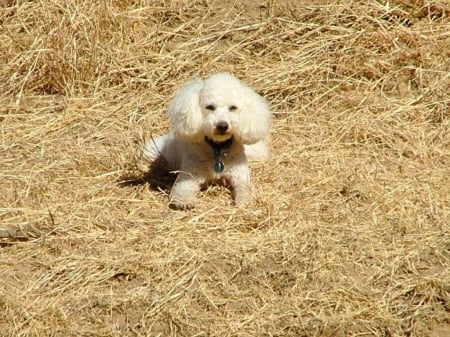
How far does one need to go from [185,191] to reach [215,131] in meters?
0.42

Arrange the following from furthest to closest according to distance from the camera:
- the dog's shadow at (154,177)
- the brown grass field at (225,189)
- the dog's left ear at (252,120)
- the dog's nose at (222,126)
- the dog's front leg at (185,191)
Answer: the dog's shadow at (154,177)
the dog's front leg at (185,191)
the dog's left ear at (252,120)
the dog's nose at (222,126)
the brown grass field at (225,189)

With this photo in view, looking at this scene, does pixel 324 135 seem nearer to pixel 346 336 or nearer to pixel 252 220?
pixel 252 220

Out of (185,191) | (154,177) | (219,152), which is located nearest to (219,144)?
(219,152)

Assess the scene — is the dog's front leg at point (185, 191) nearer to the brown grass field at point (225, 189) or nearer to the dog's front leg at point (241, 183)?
the brown grass field at point (225, 189)

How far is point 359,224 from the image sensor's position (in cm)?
556

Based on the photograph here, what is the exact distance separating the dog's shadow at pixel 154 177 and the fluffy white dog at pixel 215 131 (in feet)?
0.75

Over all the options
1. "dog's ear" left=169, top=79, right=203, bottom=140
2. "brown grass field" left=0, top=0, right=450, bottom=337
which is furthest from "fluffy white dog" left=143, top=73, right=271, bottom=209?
"brown grass field" left=0, top=0, right=450, bottom=337

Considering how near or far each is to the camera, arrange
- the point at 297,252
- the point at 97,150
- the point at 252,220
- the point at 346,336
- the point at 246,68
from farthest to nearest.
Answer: the point at 246,68 → the point at 97,150 → the point at 252,220 → the point at 297,252 → the point at 346,336

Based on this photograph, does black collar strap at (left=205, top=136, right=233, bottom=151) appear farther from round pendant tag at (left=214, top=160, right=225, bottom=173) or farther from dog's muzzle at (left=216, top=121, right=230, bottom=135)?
dog's muzzle at (left=216, top=121, right=230, bottom=135)

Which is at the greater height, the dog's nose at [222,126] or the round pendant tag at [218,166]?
the dog's nose at [222,126]

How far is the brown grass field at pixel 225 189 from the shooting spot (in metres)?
4.95

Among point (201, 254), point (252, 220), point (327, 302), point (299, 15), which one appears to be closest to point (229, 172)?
point (252, 220)

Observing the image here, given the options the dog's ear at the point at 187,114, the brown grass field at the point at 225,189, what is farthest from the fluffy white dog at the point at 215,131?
the brown grass field at the point at 225,189

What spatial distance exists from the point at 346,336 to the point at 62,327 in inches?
52.2
